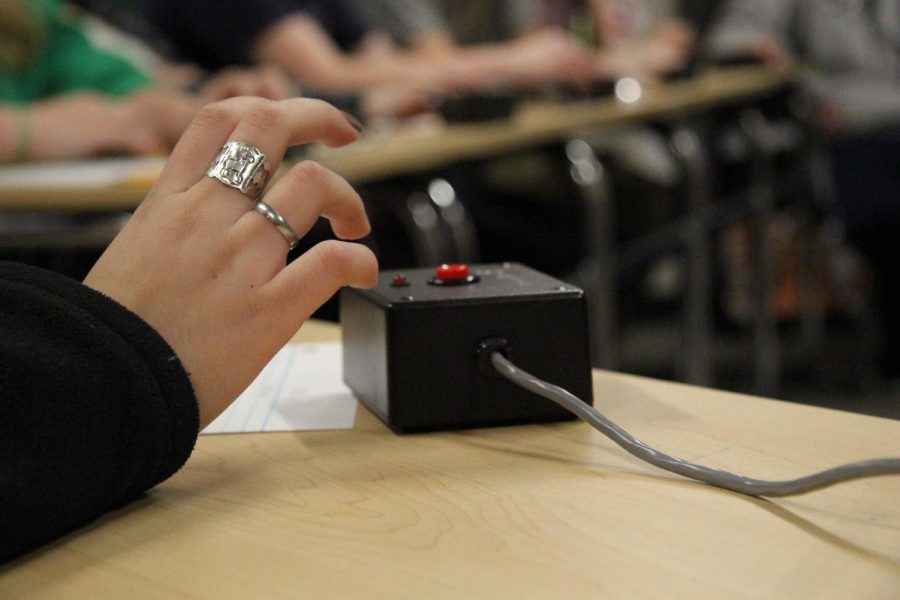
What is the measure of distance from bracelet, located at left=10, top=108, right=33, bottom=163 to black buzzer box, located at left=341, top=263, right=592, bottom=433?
120cm

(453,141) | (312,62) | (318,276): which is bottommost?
(318,276)

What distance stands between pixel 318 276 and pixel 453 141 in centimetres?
130

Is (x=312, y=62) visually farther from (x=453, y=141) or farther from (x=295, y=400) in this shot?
(x=295, y=400)

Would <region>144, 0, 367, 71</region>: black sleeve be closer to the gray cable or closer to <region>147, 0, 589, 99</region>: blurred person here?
<region>147, 0, 589, 99</region>: blurred person

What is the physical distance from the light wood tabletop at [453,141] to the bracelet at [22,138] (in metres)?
0.03

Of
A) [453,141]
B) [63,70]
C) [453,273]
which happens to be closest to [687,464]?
[453,273]

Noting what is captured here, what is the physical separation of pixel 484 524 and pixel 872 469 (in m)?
0.17

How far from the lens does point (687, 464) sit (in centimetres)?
52

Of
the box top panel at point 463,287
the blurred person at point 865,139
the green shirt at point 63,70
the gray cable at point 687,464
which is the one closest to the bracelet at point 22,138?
the green shirt at point 63,70

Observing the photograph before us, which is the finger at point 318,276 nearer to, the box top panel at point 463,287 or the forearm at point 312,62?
the box top panel at point 463,287

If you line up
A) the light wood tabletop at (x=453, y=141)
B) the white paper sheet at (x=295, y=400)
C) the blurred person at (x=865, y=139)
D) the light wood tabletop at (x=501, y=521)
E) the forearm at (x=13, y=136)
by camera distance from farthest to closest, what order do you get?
the blurred person at (x=865, y=139) < the forearm at (x=13, y=136) < the light wood tabletop at (x=453, y=141) < the white paper sheet at (x=295, y=400) < the light wood tabletop at (x=501, y=521)

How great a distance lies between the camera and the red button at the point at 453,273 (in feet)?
2.16

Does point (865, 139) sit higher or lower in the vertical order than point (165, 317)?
higher

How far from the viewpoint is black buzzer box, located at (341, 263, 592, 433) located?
0.59 m
